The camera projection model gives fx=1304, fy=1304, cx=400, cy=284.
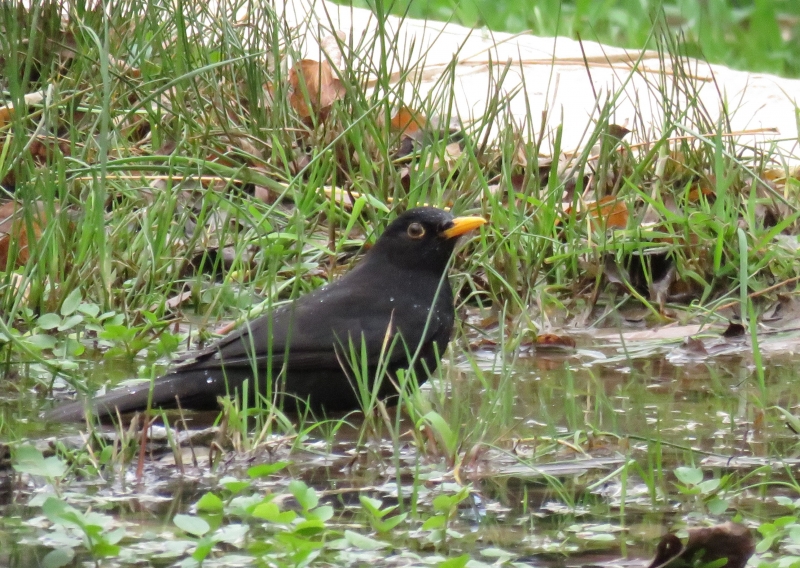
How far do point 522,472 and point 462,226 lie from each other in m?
1.47

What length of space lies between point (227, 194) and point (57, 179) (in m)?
0.80

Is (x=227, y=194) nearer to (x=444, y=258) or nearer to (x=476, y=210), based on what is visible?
(x=476, y=210)

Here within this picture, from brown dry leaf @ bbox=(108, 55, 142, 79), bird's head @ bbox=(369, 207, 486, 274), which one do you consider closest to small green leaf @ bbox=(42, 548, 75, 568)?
bird's head @ bbox=(369, 207, 486, 274)

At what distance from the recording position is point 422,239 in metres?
4.27

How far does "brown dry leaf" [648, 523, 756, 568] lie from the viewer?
7.30ft

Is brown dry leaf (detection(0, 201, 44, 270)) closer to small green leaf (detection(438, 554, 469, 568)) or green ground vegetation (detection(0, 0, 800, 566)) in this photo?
green ground vegetation (detection(0, 0, 800, 566))

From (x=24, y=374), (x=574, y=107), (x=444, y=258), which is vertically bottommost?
(x=24, y=374)

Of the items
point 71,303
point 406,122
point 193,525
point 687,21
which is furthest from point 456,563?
point 687,21

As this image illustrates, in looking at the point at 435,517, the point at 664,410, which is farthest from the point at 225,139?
the point at 435,517

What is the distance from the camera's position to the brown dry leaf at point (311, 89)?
572cm

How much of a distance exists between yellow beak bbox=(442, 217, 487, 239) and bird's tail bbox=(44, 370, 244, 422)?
35.5 inches

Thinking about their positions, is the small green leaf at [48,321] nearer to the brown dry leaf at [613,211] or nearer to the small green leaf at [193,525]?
the small green leaf at [193,525]

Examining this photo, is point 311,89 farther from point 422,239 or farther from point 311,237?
point 422,239

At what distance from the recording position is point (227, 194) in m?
5.48
